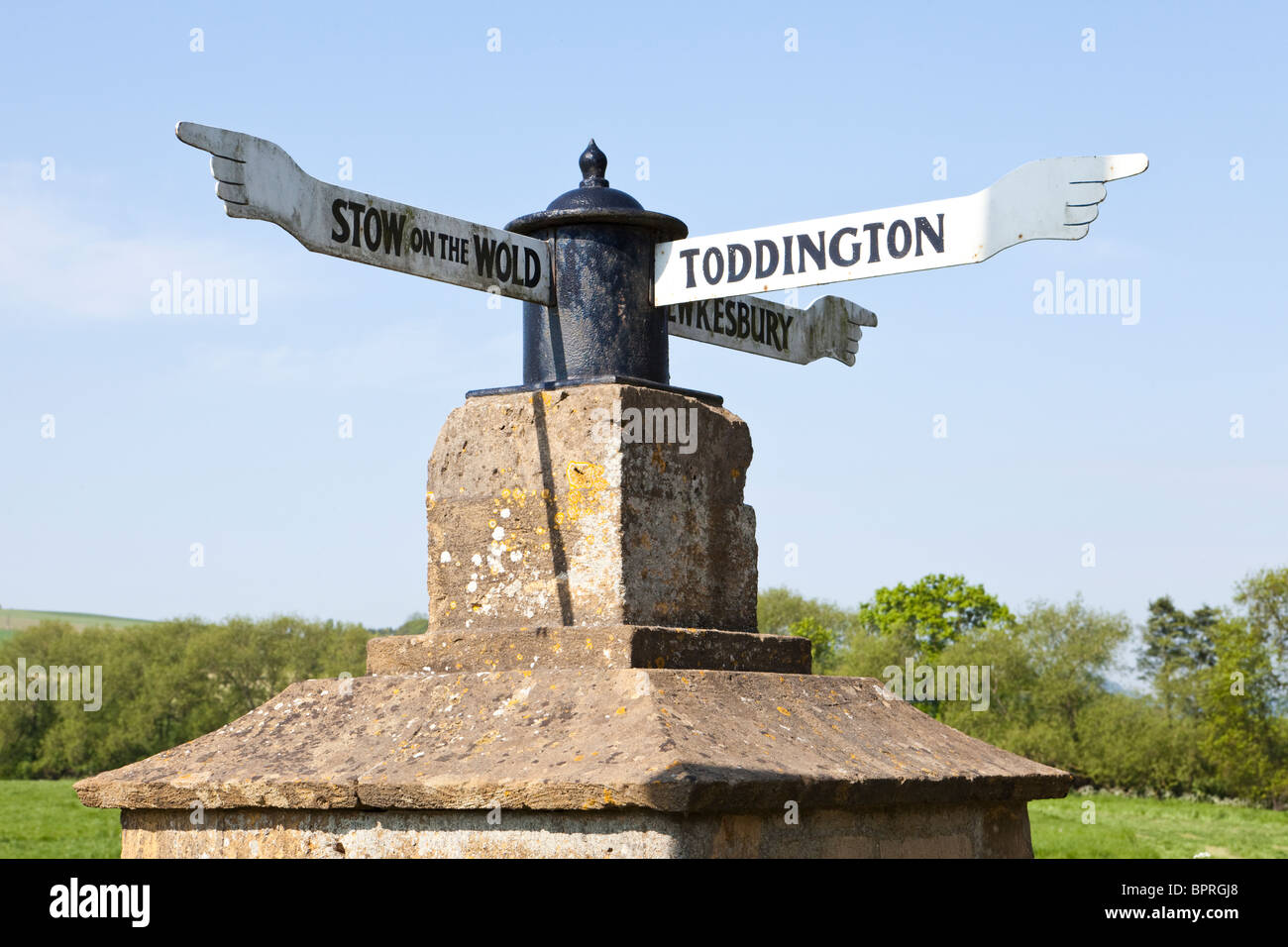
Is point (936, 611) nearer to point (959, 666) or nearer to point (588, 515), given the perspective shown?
point (959, 666)

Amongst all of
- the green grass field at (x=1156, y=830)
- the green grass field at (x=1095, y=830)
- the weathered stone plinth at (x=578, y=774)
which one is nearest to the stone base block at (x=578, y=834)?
the weathered stone plinth at (x=578, y=774)

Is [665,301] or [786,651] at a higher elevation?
[665,301]

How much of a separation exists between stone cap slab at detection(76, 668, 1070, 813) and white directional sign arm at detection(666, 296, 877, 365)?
137 centimetres

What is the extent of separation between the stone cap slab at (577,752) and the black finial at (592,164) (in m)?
1.79

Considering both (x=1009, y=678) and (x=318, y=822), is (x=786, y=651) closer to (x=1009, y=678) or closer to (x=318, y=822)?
(x=318, y=822)

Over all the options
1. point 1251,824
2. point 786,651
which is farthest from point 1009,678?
point 786,651

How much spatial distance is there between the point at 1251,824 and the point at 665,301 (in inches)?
1546

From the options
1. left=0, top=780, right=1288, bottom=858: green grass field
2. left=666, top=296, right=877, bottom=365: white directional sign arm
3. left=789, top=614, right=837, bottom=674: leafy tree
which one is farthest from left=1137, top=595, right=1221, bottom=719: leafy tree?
left=666, top=296, right=877, bottom=365: white directional sign arm

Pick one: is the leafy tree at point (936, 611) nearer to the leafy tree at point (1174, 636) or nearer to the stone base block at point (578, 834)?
the leafy tree at point (1174, 636)

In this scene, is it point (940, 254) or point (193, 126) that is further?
point (940, 254)

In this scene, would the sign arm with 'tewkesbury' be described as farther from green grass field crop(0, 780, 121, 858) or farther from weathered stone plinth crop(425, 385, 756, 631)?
green grass field crop(0, 780, 121, 858)

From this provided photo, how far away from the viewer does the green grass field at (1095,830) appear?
96.3ft

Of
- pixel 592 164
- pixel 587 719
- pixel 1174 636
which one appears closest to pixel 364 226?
pixel 592 164
